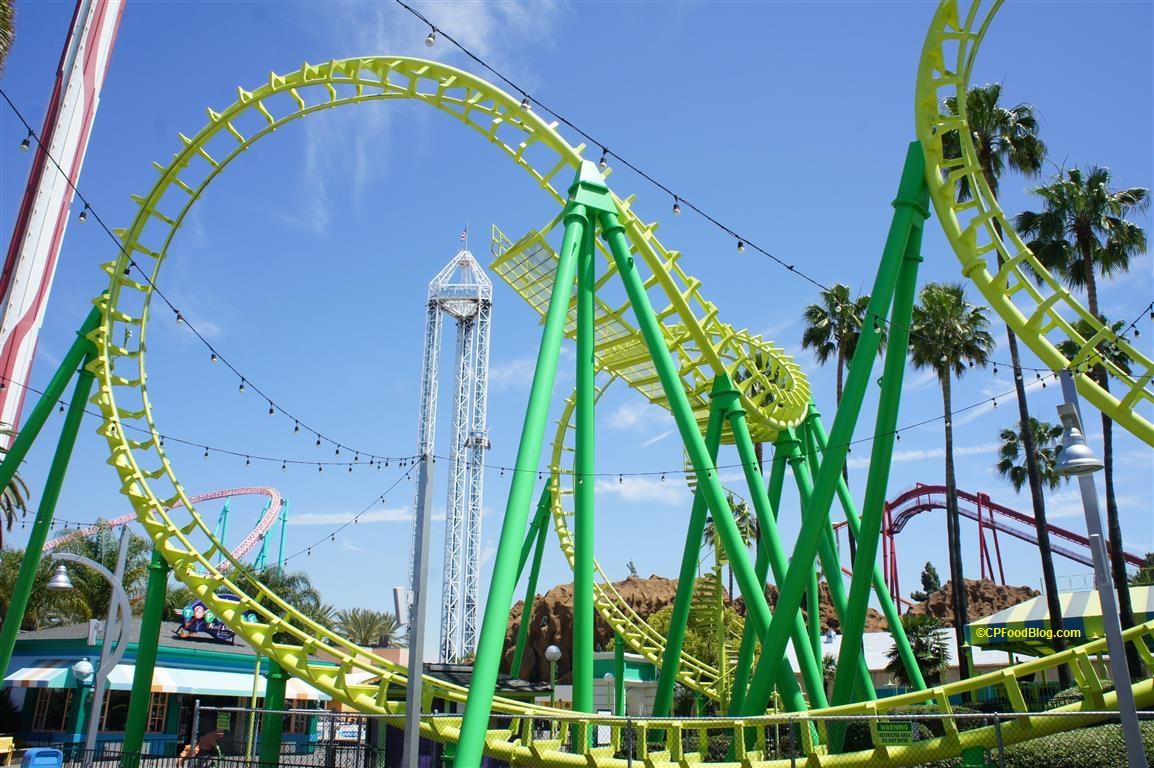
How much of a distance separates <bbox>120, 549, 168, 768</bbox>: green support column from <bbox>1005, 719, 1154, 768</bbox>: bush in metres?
13.1

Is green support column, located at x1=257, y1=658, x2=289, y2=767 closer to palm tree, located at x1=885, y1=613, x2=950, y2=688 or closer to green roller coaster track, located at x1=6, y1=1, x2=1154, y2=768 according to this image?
green roller coaster track, located at x1=6, y1=1, x2=1154, y2=768

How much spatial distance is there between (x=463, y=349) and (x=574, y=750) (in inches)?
→ 2108

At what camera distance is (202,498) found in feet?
206

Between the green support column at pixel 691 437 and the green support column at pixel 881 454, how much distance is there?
1027 millimetres

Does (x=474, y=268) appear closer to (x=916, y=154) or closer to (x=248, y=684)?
(x=248, y=684)

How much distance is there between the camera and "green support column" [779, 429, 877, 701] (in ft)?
53.7

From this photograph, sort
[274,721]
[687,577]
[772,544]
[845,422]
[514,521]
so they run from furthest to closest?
[274,721], [687,577], [772,544], [845,422], [514,521]

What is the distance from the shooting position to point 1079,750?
36.9 feet

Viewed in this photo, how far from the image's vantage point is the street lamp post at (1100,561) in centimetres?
639

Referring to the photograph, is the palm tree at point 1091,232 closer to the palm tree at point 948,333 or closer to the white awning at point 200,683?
the palm tree at point 948,333

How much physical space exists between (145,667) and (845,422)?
491 inches

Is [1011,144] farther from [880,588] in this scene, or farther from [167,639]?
[167,639]

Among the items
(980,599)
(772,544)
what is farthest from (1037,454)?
(772,544)

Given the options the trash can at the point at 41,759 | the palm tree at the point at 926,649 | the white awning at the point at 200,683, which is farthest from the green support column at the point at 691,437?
the white awning at the point at 200,683
